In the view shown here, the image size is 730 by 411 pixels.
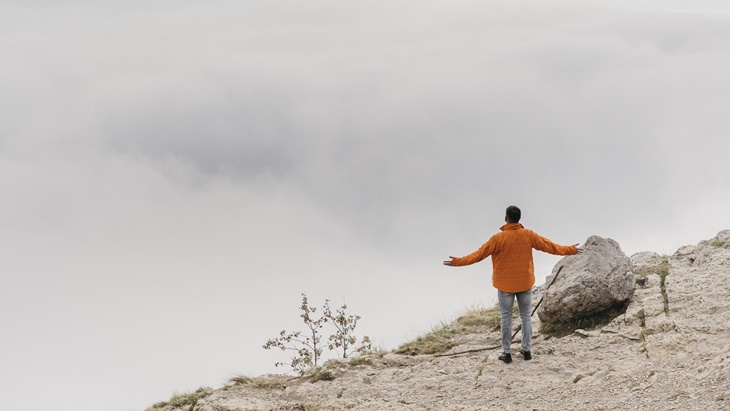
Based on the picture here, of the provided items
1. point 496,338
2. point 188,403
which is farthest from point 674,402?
point 188,403

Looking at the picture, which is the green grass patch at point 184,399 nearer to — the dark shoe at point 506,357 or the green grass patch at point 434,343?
the green grass patch at point 434,343

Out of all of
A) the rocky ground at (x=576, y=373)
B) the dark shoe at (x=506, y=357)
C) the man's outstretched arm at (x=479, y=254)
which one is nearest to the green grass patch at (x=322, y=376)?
the rocky ground at (x=576, y=373)

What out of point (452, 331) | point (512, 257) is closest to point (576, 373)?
A: point (512, 257)

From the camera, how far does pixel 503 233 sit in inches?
460

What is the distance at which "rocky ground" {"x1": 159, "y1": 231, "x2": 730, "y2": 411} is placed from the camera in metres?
10.3

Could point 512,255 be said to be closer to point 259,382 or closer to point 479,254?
point 479,254

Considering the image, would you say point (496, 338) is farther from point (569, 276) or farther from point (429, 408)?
point (429, 408)

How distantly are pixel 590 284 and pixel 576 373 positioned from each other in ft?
7.62

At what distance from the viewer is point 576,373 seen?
38.0 feet

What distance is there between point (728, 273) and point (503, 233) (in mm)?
5802

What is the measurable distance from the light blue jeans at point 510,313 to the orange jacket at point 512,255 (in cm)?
20

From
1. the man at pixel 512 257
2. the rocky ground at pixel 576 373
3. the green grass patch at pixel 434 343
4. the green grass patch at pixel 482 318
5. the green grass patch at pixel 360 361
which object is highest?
the man at pixel 512 257

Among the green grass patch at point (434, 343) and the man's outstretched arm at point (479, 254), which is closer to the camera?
the man's outstretched arm at point (479, 254)

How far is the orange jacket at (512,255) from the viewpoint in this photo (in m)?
11.6
